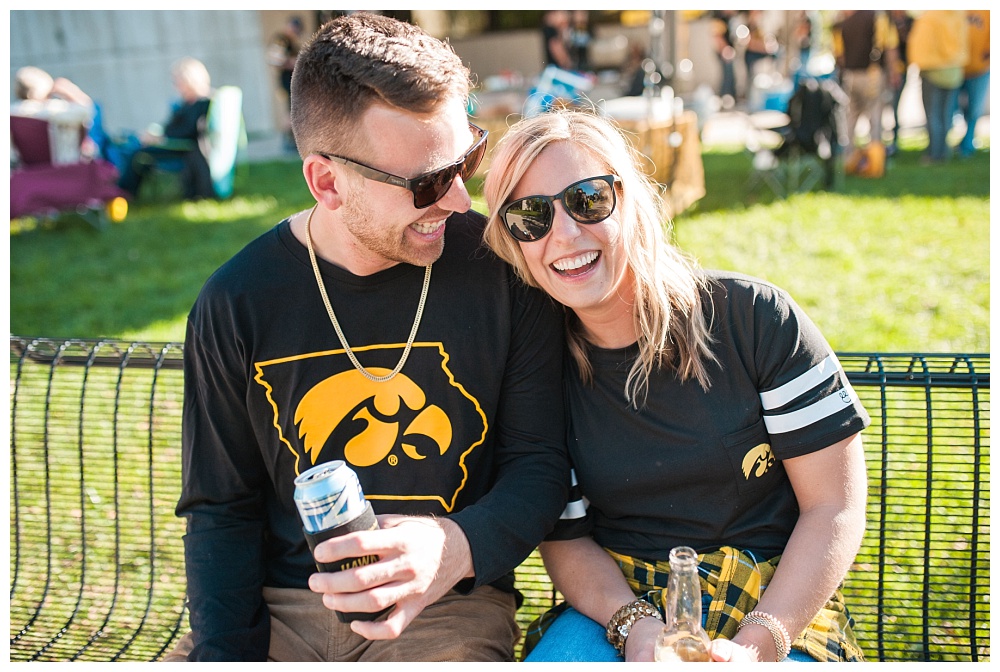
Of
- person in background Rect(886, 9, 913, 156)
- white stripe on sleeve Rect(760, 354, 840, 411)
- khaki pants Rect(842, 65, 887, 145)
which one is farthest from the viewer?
person in background Rect(886, 9, 913, 156)

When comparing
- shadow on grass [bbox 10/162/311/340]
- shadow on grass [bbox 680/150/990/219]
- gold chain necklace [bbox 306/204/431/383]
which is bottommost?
shadow on grass [bbox 10/162/311/340]

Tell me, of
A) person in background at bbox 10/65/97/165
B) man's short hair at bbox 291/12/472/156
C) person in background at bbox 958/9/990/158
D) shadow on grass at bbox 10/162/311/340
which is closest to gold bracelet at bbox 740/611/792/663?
man's short hair at bbox 291/12/472/156

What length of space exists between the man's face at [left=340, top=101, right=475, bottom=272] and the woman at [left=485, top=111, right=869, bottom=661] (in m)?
0.14

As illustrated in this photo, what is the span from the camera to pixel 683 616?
5.93 ft

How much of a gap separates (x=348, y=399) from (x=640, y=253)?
0.85 meters

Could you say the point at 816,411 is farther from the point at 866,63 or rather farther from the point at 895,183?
the point at 866,63

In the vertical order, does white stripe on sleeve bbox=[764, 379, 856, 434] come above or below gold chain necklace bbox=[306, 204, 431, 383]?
below

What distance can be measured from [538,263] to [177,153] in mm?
10215

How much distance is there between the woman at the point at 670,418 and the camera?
213cm

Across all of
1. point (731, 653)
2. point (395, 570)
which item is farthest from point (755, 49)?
point (395, 570)

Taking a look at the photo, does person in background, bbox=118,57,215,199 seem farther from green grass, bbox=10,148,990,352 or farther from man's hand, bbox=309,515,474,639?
man's hand, bbox=309,515,474,639

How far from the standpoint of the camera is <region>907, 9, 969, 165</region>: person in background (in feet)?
34.9
